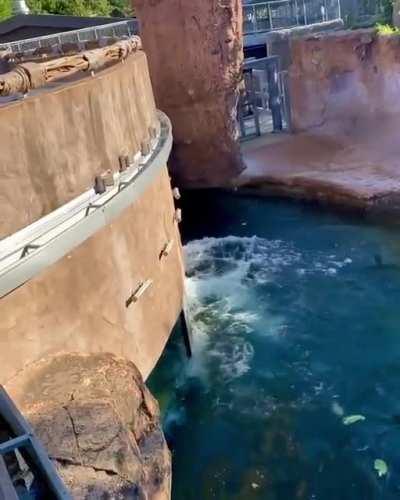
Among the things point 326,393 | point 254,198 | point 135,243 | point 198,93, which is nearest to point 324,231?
point 254,198

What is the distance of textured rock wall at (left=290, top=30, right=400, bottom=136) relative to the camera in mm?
16516

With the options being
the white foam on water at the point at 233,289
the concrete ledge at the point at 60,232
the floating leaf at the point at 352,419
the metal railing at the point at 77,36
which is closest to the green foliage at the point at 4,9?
the metal railing at the point at 77,36

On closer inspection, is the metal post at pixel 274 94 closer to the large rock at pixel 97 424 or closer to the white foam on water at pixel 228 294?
the white foam on water at pixel 228 294

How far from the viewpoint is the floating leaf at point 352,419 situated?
23.9 ft

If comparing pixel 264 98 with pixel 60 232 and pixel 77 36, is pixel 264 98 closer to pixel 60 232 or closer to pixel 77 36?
pixel 77 36

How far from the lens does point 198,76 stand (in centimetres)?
1498

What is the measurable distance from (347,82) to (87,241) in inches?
557

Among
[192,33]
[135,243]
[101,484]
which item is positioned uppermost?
[192,33]

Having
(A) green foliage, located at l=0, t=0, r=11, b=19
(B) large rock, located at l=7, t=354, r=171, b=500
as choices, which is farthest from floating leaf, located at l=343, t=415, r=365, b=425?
(A) green foliage, located at l=0, t=0, r=11, b=19

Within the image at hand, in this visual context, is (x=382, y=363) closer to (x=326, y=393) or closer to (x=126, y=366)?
(x=326, y=393)

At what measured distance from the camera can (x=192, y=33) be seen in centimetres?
1452

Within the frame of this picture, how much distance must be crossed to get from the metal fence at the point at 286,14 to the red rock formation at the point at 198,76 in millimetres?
4926

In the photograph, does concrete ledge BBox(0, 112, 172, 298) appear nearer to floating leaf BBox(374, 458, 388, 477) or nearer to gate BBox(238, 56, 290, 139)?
floating leaf BBox(374, 458, 388, 477)

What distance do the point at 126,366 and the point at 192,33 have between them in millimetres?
11357
